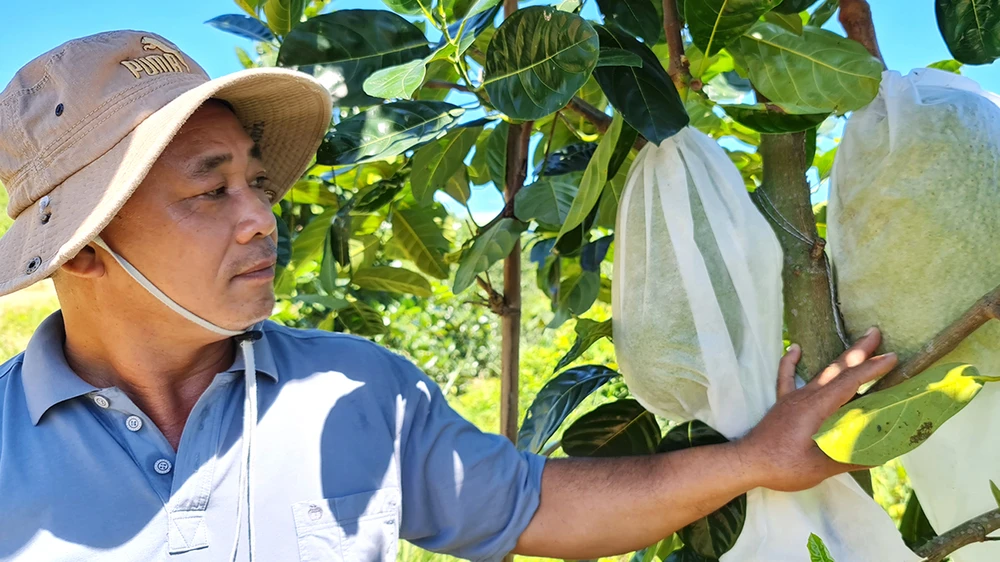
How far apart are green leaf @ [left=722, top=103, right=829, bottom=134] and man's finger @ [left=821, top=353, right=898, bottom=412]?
10.0 inches

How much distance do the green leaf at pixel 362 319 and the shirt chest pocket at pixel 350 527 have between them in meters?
0.69

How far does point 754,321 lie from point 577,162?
0.52 metres

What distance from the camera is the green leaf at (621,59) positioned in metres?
0.91

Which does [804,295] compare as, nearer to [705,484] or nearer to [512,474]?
[705,484]

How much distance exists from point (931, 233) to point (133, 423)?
94cm

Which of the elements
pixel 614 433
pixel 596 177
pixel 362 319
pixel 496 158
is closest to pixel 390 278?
pixel 362 319

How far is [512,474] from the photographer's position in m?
1.23

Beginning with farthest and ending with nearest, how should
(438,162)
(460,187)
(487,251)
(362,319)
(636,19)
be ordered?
1. (362,319)
2. (460,187)
3. (438,162)
4. (487,251)
5. (636,19)

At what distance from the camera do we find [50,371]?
1.14 metres

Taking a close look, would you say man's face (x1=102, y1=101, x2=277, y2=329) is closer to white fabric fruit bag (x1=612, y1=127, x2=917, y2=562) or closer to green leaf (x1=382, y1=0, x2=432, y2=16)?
green leaf (x1=382, y1=0, x2=432, y2=16)

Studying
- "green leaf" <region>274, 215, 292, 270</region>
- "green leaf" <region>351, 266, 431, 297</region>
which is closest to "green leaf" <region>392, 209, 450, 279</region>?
"green leaf" <region>351, 266, 431, 297</region>

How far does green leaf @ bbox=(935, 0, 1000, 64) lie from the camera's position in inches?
39.4

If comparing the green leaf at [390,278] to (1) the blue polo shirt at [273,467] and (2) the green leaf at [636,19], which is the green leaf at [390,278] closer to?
(1) the blue polo shirt at [273,467]

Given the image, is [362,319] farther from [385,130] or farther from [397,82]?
[397,82]
